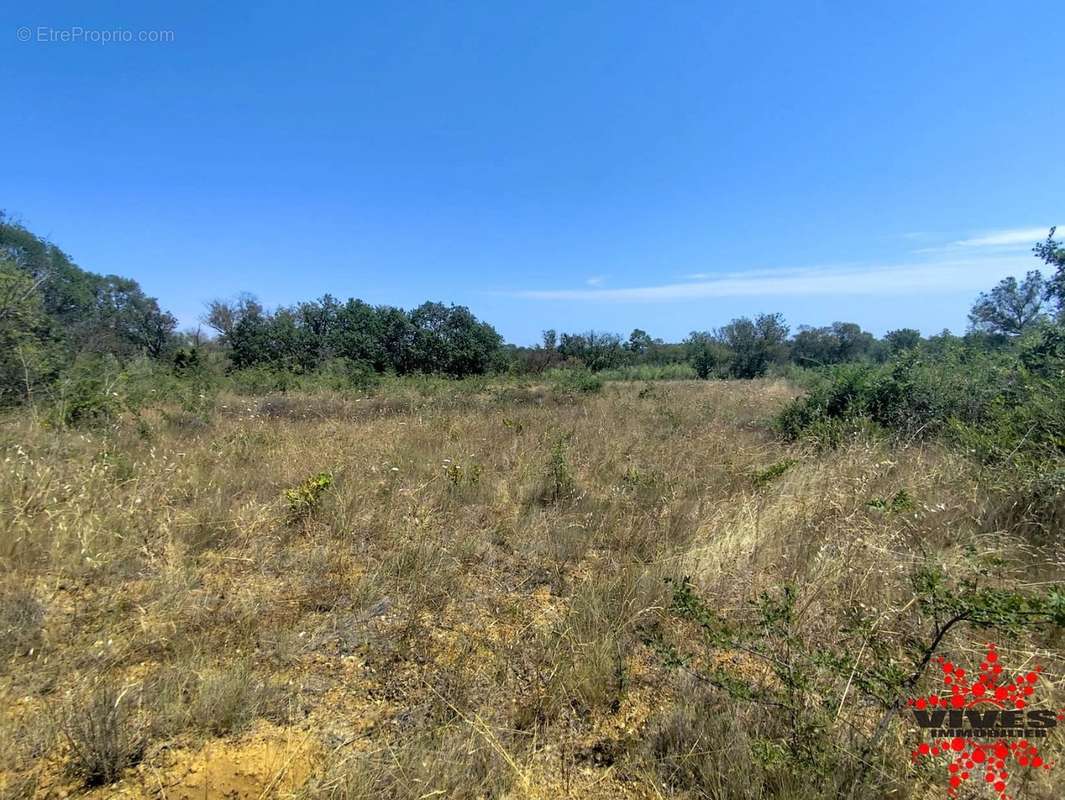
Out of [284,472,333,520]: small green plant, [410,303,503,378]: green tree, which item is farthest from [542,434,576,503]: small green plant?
[410,303,503,378]: green tree

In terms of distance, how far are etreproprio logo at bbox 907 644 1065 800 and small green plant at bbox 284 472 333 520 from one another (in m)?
3.72

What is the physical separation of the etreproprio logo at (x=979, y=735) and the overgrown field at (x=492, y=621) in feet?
0.15

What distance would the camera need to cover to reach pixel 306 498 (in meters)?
3.39

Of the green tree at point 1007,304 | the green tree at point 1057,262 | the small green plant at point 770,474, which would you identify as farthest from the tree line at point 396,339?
the small green plant at point 770,474

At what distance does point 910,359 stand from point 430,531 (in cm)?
745

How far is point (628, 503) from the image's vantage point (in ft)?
12.6

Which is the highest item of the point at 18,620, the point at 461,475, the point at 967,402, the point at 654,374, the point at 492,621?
the point at 654,374

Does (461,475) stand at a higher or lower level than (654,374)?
lower

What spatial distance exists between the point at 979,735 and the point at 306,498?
3.94 m

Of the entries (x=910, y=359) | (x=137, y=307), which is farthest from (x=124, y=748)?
(x=137, y=307)

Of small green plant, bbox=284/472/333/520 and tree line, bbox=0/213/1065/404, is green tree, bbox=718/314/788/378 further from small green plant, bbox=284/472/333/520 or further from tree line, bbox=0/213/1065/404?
small green plant, bbox=284/472/333/520

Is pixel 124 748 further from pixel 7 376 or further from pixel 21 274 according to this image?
pixel 21 274

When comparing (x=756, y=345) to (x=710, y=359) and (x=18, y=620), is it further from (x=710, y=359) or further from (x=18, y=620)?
(x=18, y=620)

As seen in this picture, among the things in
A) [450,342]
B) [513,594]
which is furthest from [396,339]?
[513,594]
